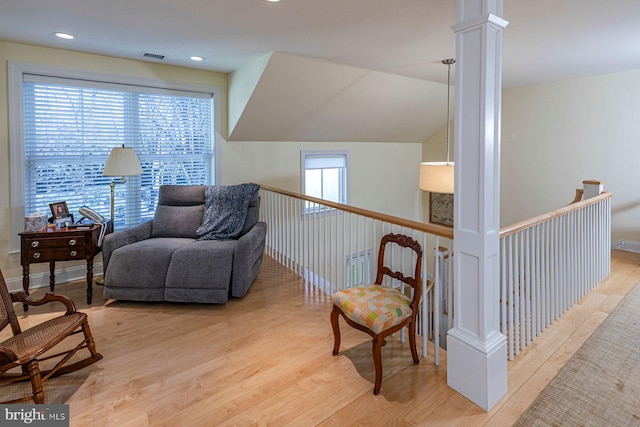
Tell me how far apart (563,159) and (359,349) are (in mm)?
4454

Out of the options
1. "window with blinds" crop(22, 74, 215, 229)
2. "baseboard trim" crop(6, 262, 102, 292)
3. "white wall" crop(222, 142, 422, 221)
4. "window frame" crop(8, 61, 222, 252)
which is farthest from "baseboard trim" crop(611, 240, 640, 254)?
"window frame" crop(8, 61, 222, 252)

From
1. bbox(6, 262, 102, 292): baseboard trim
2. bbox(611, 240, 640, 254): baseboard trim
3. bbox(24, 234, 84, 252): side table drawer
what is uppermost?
bbox(24, 234, 84, 252): side table drawer

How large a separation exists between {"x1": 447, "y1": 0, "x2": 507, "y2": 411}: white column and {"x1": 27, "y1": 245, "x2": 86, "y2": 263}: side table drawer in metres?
3.10

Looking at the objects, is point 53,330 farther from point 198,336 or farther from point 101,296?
point 101,296

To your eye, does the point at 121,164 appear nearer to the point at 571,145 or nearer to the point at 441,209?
the point at 441,209

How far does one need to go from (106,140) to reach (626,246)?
652cm

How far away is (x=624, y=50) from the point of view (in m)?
3.65

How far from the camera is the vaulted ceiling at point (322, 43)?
8.58ft

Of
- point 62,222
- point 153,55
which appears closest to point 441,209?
point 153,55

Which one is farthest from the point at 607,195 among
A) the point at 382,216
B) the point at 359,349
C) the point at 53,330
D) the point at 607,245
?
the point at 53,330

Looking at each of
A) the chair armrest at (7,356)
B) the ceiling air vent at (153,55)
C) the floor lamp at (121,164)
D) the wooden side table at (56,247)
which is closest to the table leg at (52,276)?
the wooden side table at (56,247)

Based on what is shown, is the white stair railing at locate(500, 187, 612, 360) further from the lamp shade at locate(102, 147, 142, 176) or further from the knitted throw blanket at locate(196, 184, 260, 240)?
the lamp shade at locate(102, 147, 142, 176)

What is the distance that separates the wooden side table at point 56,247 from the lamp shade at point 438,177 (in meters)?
3.02

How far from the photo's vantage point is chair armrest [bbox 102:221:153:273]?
323cm
